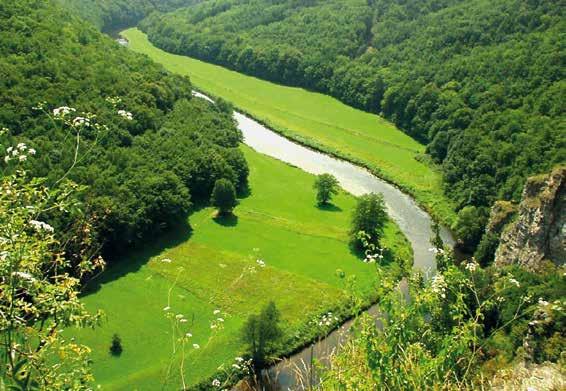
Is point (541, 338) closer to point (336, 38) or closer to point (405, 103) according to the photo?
point (405, 103)

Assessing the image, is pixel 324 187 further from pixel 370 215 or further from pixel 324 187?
pixel 370 215

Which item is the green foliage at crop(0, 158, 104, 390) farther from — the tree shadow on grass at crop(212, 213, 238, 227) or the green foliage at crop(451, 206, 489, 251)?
the green foliage at crop(451, 206, 489, 251)

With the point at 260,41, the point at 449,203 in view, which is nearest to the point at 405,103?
the point at 449,203

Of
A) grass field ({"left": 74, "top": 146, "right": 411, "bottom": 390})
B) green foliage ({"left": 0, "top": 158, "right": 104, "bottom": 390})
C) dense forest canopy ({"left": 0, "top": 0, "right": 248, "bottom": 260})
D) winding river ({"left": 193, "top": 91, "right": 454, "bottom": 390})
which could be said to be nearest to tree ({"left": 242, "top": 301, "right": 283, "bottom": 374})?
grass field ({"left": 74, "top": 146, "right": 411, "bottom": 390})

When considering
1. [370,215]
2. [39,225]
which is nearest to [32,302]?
[39,225]

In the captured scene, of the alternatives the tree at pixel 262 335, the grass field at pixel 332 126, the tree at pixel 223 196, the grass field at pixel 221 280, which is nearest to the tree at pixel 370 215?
the grass field at pixel 221 280

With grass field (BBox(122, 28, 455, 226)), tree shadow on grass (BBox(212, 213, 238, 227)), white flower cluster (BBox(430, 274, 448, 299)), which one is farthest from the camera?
grass field (BBox(122, 28, 455, 226))
